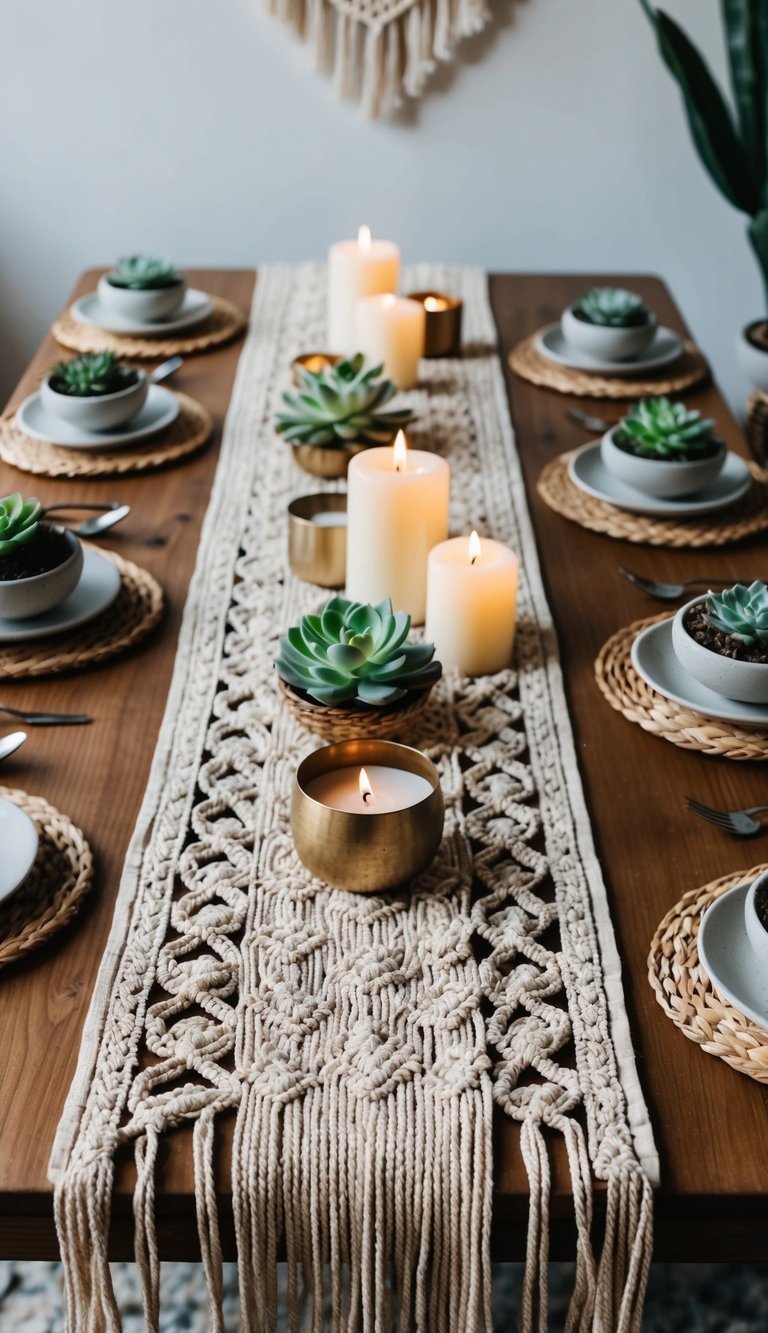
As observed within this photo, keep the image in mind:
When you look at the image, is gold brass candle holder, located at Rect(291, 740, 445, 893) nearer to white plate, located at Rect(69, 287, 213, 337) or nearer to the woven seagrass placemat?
the woven seagrass placemat

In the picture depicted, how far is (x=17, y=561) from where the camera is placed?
0.96 metres

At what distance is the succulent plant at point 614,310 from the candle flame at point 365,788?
0.88 meters

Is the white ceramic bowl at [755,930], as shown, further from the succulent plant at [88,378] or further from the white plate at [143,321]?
the white plate at [143,321]

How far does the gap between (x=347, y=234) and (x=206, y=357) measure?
1003 mm

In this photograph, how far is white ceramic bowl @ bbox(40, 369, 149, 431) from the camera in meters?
1.26

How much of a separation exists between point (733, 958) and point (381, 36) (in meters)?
2.02

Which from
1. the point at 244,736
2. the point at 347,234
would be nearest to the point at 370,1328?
the point at 244,736

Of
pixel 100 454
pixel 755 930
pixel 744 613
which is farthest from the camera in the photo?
pixel 100 454

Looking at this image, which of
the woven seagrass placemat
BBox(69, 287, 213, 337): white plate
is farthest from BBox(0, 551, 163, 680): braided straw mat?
BBox(69, 287, 213, 337): white plate

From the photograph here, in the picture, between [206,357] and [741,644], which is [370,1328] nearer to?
[741,644]

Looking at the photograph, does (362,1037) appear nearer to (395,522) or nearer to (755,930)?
(755,930)

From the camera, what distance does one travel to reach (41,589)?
0.95 metres

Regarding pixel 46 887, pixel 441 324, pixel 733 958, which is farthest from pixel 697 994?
pixel 441 324

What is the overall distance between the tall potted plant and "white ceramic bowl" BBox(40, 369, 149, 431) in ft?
3.37
